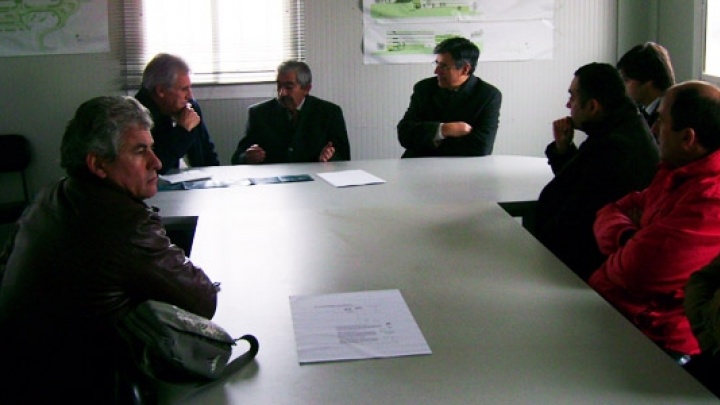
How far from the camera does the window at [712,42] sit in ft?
13.9

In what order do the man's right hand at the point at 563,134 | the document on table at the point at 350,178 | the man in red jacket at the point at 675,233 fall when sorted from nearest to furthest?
1. the man in red jacket at the point at 675,233
2. the man's right hand at the point at 563,134
3. the document on table at the point at 350,178

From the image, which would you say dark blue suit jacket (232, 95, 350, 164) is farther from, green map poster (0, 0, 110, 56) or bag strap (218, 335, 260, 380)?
bag strap (218, 335, 260, 380)

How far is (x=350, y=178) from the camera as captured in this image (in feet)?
11.2

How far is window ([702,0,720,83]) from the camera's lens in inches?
167

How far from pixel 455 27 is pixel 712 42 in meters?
1.45

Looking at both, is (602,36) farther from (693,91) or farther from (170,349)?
(170,349)

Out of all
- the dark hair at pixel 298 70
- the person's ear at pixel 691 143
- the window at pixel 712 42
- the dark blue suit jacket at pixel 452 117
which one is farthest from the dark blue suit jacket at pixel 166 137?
the window at pixel 712 42

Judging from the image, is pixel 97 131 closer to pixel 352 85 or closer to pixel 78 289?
pixel 78 289

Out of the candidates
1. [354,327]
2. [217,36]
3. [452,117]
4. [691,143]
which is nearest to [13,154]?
[217,36]

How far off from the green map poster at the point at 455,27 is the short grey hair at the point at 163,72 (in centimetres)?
158

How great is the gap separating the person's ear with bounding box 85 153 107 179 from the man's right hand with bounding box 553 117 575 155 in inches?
73.8

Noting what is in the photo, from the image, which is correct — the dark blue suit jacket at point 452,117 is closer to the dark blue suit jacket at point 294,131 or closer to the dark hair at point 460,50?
the dark hair at point 460,50

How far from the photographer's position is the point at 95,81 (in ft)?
15.5

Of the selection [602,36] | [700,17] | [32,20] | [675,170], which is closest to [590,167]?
[675,170]
